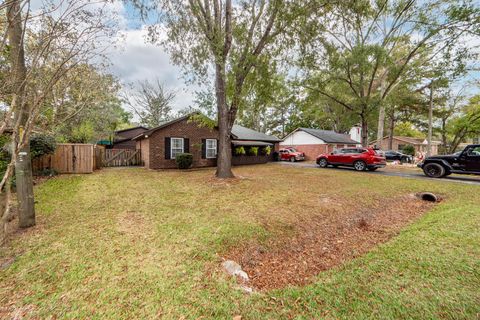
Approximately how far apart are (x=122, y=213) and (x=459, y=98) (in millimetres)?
34740

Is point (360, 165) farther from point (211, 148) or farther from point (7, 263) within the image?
point (7, 263)

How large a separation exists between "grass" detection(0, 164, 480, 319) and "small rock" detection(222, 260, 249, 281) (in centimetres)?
16

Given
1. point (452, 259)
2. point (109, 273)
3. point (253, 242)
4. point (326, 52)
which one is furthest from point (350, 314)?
point (326, 52)

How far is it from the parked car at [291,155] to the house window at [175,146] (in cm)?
1239

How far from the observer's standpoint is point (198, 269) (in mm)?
3002

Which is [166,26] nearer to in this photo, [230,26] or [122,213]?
[230,26]

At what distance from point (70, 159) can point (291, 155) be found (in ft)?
62.3

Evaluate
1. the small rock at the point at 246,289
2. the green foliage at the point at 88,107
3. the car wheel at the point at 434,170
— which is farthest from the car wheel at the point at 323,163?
the green foliage at the point at 88,107

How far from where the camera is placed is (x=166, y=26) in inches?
334

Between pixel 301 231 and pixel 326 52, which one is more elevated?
pixel 326 52

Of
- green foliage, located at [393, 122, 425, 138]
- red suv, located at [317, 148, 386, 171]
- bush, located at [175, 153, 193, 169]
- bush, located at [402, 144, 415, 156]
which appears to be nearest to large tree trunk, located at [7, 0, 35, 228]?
bush, located at [175, 153, 193, 169]

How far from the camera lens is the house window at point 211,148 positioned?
15.6 meters

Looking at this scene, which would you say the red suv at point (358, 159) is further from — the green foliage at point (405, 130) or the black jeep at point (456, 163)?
the green foliage at point (405, 130)

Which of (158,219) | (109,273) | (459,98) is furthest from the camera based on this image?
(459,98)
